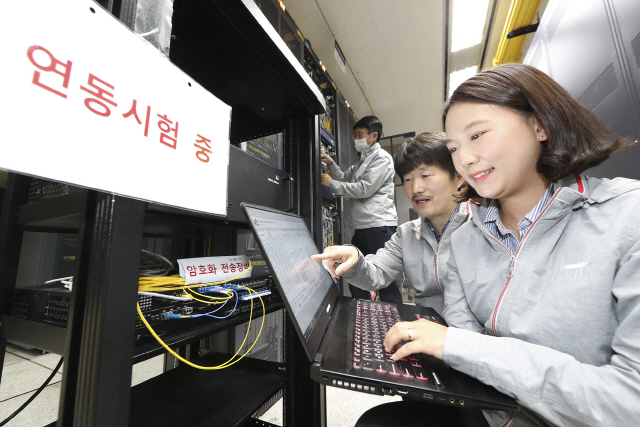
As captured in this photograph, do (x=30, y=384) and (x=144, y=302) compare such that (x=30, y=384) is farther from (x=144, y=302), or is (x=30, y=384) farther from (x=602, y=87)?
(x=602, y=87)

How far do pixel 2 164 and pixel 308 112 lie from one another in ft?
2.66

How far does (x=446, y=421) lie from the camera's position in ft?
1.71

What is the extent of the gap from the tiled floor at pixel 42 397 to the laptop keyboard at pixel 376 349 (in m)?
0.64

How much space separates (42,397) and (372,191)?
2.00 meters

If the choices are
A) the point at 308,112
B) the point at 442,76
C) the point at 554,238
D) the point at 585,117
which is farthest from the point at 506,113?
the point at 442,76

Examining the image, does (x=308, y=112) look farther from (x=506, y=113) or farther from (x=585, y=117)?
(x=585, y=117)

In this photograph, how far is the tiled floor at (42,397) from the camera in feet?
3.18

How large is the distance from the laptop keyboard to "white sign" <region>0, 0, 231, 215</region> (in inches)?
15.7

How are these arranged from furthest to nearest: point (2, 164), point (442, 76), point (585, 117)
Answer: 1. point (442, 76)
2. point (585, 117)
3. point (2, 164)

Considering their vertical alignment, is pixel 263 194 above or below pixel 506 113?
below

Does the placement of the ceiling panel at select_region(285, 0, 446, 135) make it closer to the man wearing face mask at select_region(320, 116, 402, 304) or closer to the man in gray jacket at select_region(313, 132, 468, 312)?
the man wearing face mask at select_region(320, 116, 402, 304)

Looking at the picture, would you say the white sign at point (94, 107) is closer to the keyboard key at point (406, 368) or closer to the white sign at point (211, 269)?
the white sign at point (211, 269)

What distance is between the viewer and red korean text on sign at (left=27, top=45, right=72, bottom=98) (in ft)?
0.80

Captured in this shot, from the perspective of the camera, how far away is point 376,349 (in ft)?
1.72
